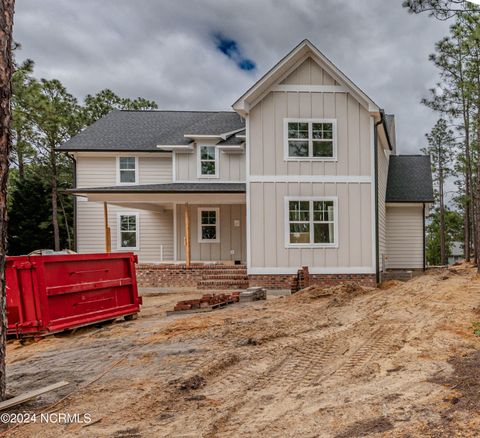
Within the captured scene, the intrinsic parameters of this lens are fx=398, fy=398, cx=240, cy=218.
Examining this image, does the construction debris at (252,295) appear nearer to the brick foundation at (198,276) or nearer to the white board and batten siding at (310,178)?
the brick foundation at (198,276)

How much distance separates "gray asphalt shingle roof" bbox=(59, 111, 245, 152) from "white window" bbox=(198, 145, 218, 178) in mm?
816

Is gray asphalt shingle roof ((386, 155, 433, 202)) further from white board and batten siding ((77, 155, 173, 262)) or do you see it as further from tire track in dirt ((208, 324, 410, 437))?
tire track in dirt ((208, 324, 410, 437))

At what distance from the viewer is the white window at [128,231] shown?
1933 cm

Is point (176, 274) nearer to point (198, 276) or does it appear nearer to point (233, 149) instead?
point (198, 276)

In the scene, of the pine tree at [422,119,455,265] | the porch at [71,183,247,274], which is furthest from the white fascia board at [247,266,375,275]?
the pine tree at [422,119,455,265]

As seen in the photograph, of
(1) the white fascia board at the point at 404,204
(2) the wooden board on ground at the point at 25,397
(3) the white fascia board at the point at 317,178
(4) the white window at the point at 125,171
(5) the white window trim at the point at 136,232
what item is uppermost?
(4) the white window at the point at 125,171

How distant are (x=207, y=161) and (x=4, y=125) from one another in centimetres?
1442

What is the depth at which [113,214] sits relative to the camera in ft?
64.0

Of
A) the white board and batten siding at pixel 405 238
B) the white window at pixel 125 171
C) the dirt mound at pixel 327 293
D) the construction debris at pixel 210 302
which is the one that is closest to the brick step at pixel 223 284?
the construction debris at pixel 210 302

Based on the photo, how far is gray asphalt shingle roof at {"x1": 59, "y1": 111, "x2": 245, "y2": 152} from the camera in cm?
1919

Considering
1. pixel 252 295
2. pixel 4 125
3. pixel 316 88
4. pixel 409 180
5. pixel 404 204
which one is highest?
pixel 316 88

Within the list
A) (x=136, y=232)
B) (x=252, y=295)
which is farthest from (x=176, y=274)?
(x=252, y=295)

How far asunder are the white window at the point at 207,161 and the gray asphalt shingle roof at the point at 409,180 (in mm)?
8478

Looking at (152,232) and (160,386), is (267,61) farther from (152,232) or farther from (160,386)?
(160,386)
